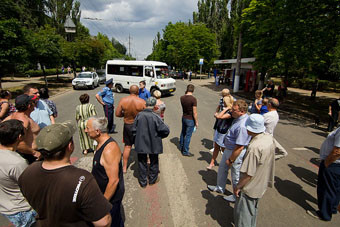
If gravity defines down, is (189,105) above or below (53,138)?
below

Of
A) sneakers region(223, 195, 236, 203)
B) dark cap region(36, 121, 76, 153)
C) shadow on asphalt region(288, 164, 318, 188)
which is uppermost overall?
dark cap region(36, 121, 76, 153)

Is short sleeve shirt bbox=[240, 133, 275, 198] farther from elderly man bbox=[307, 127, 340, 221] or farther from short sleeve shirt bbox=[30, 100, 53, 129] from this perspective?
short sleeve shirt bbox=[30, 100, 53, 129]

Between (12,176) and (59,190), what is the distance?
36.1 inches

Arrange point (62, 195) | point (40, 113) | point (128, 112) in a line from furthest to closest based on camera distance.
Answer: point (128, 112), point (40, 113), point (62, 195)

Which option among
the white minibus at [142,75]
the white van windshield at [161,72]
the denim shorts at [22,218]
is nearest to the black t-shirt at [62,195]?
the denim shorts at [22,218]

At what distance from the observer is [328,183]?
2936 millimetres

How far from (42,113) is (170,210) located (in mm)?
3285

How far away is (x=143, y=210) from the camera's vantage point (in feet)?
10.1

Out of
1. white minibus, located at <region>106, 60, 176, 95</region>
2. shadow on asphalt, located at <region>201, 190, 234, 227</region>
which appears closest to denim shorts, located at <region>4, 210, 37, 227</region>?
shadow on asphalt, located at <region>201, 190, 234, 227</region>

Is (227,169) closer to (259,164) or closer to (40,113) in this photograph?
(259,164)

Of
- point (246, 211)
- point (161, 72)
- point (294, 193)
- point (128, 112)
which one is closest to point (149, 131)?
point (128, 112)

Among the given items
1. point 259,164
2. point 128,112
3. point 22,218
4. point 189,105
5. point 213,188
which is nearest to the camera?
point 22,218

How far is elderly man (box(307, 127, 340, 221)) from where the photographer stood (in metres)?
2.85

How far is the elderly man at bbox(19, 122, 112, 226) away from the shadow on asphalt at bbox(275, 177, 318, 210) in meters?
3.72
